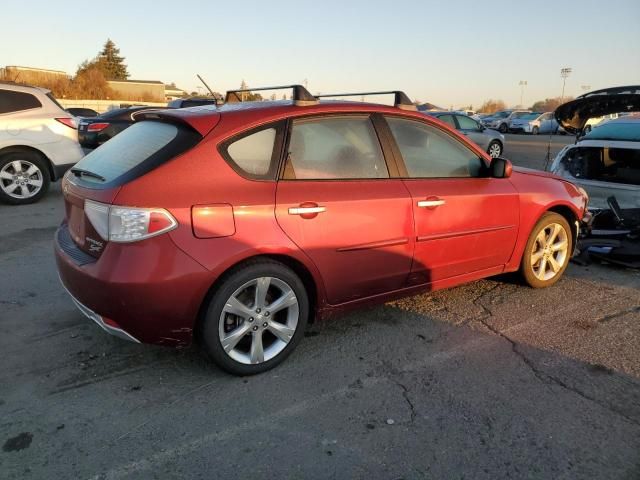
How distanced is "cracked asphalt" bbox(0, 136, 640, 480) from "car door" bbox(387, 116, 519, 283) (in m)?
0.46

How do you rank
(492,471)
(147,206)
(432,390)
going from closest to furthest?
→ 1. (492,471)
2. (147,206)
3. (432,390)

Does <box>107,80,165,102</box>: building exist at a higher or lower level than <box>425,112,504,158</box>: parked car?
higher

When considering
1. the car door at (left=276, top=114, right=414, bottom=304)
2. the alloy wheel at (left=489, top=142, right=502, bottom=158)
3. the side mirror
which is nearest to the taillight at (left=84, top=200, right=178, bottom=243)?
the car door at (left=276, top=114, right=414, bottom=304)

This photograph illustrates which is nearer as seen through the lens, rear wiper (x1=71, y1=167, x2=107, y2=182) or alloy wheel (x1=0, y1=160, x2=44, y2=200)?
rear wiper (x1=71, y1=167, x2=107, y2=182)

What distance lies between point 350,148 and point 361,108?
320 millimetres

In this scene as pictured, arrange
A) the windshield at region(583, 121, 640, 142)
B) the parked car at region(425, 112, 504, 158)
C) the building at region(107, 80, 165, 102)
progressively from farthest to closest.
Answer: the building at region(107, 80, 165, 102) < the parked car at region(425, 112, 504, 158) < the windshield at region(583, 121, 640, 142)

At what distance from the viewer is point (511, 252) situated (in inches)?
171

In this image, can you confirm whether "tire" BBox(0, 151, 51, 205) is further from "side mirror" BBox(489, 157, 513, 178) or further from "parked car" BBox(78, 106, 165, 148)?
"side mirror" BBox(489, 157, 513, 178)

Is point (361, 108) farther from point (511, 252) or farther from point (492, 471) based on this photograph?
point (492, 471)

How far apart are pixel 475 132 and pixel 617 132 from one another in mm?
10494


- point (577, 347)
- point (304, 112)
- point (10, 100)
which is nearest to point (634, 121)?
point (577, 347)

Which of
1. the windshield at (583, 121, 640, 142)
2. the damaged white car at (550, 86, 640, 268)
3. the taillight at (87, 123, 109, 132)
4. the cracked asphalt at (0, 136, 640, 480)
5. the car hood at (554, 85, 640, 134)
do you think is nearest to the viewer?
the cracked asphalt at (0, 136, 640, 480)

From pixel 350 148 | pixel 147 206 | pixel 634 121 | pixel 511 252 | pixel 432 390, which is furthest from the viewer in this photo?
pixel 634 121

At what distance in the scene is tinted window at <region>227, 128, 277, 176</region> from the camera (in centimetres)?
303
